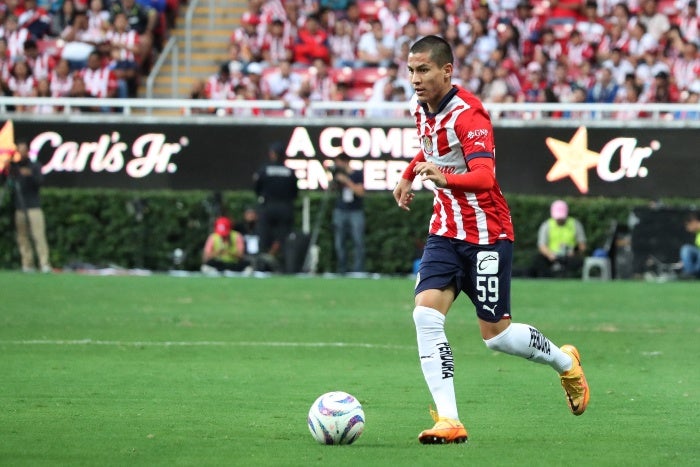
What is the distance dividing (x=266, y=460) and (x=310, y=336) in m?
7.76

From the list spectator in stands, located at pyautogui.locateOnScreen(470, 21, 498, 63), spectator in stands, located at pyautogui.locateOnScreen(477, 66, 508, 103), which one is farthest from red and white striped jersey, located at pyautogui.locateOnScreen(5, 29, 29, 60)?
spectator in stands, located at pyautogui.locateOnScreen(477, 66, 508, 103)

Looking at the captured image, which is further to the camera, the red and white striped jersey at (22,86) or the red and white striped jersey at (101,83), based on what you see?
the red and white striped jersey at (22,86)

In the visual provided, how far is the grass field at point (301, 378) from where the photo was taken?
7672 millimetres

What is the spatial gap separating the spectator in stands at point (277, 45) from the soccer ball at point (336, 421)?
21.5 meters

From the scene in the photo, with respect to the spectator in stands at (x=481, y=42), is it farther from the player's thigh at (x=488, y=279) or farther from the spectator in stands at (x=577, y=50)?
the player's thigh at (x=488, y=279)

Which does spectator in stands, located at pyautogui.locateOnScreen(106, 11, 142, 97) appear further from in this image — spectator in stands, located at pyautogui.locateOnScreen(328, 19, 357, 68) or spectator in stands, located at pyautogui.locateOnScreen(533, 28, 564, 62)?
spectator in stands, located at pyautogui.locateOnScreen(533, 28, 564, 62)

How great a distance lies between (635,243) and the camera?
80.2 ft

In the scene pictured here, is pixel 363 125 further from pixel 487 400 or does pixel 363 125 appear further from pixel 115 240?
pixel 487 400

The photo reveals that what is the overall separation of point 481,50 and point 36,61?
29.6ft

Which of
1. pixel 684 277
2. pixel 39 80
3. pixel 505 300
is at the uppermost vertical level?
pixel 39 80

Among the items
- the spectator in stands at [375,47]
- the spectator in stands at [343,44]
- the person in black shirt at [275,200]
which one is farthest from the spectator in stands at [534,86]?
the person in black shirt at [275,200]

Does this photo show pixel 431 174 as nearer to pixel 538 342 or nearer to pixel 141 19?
pixel 538 342

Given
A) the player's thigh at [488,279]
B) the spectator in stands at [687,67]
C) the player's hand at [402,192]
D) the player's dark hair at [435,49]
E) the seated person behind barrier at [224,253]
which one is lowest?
the seated person behind barrier at [224,253]

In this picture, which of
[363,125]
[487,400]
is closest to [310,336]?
[487,400]
